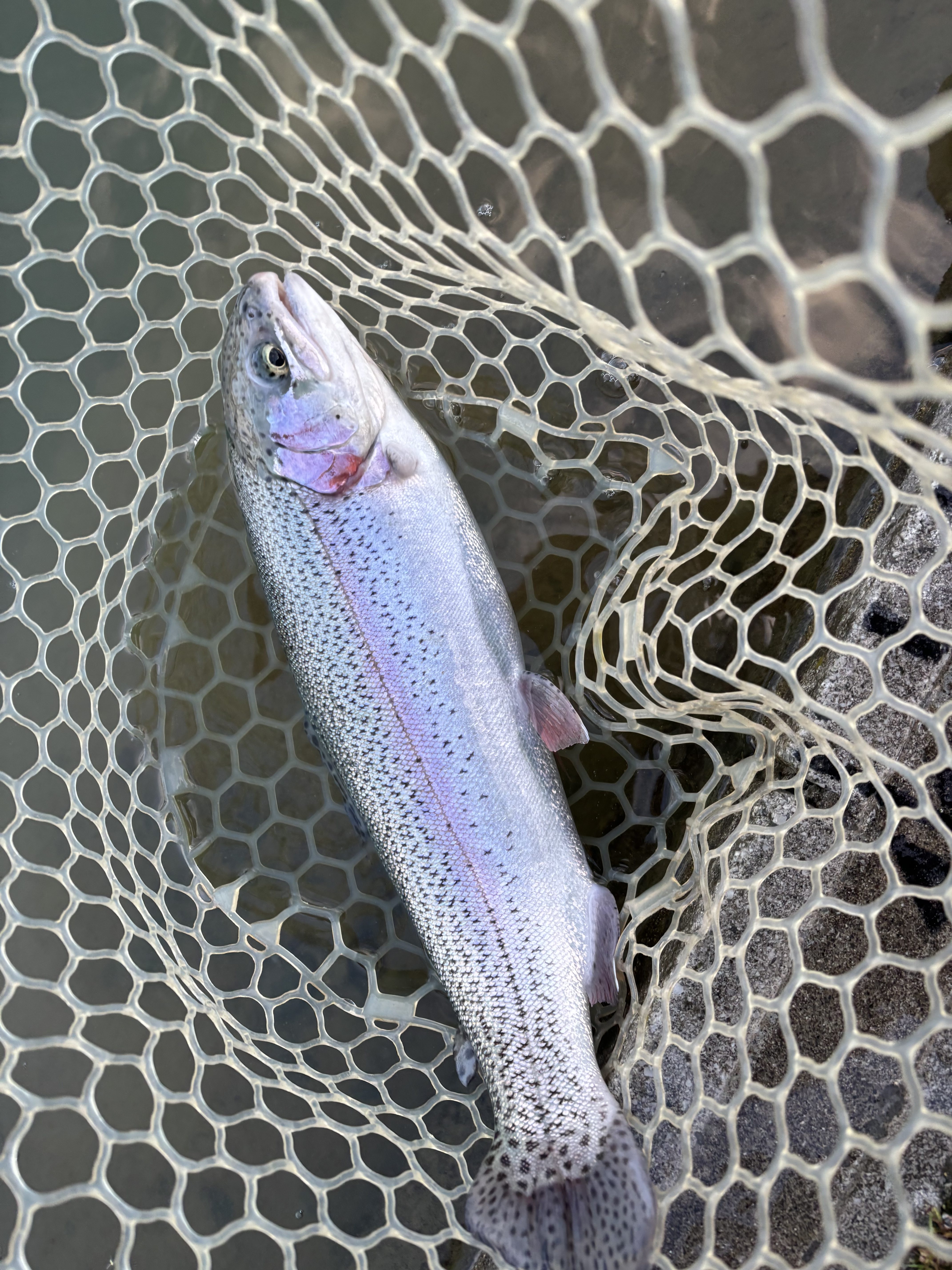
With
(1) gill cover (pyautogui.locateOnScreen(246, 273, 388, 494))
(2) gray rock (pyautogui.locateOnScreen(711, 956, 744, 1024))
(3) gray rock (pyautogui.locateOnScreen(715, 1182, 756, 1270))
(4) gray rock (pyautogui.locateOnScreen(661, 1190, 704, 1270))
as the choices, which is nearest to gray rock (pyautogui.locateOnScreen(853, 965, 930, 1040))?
(2) gray rock (pyautogui.locateOnScreen(711, 956, 744, 1024))

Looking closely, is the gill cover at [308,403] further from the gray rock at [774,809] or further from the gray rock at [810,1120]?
the gray rock at [810,1120]

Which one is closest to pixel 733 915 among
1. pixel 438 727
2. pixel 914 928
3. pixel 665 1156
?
pixel 914 928

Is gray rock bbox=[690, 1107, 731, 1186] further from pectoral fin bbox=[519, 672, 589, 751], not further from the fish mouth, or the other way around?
the fish mouth

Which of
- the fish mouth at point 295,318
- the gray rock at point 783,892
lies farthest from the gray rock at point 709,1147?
the fish mouth at point 295,318

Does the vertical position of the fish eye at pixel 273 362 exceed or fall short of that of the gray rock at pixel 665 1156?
it exceeds it

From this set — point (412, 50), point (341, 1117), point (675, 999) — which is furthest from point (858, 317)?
point (341, 1117)

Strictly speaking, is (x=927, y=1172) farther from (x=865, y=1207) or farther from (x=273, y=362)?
(x=273, y=362)

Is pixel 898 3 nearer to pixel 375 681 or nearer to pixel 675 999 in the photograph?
pixel 375 681
